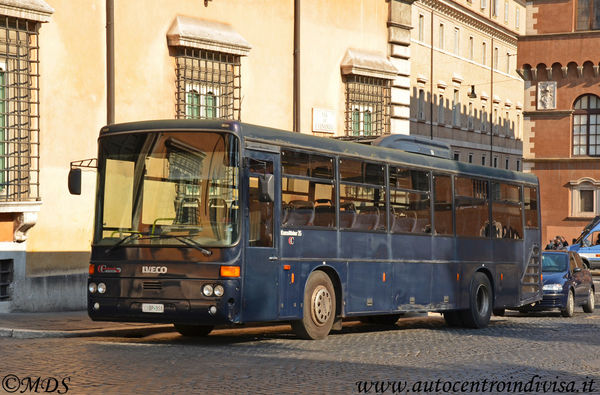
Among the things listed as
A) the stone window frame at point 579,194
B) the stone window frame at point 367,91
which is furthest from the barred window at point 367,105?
the stone window frame at point 579,194

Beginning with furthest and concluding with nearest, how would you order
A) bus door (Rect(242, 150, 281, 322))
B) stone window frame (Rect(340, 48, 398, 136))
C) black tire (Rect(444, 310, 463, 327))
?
stone window frame (Rect(340, 48, 398, 136)) → black tire (Rect(444, 310, 463, 327)) → bus door (Rect(242, 150, 281, 322))

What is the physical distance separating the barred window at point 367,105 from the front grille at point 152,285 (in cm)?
1413

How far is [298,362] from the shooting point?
46.0 ft

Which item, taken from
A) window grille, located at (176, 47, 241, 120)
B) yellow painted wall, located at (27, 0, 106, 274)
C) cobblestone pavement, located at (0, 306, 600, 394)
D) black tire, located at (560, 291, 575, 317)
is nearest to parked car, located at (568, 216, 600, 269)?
black tire, located at (560, 291, 575, 317)

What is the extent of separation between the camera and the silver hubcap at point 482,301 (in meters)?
22.2

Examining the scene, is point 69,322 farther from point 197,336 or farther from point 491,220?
point 491,220

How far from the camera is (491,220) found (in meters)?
22.9

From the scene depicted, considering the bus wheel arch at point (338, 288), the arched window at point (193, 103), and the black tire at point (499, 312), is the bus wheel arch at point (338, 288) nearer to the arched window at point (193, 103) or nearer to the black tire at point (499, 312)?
the arched window at point (193, 103)

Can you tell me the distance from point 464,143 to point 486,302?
2169 inches

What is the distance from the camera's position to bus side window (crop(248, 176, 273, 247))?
16062 mm

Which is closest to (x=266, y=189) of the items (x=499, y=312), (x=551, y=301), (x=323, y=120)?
(x=499, y=312)

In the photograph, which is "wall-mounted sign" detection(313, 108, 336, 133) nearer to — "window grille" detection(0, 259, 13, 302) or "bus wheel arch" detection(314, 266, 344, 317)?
"window grille" detection(0, 259, 13, 302)

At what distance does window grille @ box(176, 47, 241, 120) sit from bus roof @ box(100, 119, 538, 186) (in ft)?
18.4

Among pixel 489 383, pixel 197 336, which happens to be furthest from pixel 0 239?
pixel 489 383
